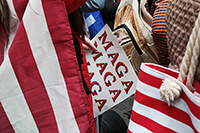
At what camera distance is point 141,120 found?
0.36 m

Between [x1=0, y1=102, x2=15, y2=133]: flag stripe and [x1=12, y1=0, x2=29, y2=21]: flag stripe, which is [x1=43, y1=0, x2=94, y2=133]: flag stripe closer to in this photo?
[x1=12, y1=0, x2=29, y2=21]: flag stripe

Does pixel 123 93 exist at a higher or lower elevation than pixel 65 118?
lower

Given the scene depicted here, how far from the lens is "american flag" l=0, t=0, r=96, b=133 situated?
0.53 m

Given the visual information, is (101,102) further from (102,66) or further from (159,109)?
(159,109)

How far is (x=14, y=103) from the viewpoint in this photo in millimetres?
587

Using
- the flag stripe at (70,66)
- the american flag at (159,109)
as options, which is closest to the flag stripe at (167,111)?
the american flag at (159,109)

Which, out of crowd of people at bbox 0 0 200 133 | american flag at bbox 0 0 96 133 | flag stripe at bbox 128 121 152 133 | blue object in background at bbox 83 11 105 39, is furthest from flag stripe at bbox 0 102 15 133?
blue object in background at bbox 83 11 105 39

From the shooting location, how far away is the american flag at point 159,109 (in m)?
0.27

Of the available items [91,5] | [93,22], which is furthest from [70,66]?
[93,22]

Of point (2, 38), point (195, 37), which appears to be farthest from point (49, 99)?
point (195, 37)

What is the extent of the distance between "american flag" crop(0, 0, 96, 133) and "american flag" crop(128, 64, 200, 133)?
0.87 feet

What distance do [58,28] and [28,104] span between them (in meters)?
0.31

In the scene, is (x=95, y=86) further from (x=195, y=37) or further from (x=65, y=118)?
(x=195, y=37)

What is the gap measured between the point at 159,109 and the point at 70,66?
0.34 meters
